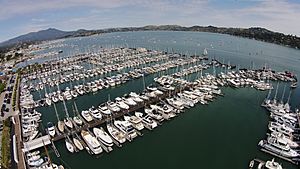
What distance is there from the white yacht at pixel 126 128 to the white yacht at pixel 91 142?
5.23m

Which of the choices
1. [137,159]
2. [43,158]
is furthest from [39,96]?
[137,159]

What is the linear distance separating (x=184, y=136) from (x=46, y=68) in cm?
7070

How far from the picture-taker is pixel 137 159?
3209 centimetres

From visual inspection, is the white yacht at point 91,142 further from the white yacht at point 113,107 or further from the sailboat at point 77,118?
the white yacht at point 113,107

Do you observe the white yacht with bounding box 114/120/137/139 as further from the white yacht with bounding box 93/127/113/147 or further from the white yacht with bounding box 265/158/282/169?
the white yacht with bounding box 265/158/282/169

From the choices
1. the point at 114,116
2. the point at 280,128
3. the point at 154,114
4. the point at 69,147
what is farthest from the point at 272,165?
the point at 69,147

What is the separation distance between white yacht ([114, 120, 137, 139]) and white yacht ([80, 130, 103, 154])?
5.23 m

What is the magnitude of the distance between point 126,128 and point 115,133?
6.94 ft

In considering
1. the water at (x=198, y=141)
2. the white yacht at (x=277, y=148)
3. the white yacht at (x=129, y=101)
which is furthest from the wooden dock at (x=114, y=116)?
the white yacht at (x=277, y=148)

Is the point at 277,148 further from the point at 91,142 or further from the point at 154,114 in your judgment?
the point at 91,142

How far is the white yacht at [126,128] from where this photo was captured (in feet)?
120

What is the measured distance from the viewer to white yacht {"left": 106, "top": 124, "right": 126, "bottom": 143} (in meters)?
35.3

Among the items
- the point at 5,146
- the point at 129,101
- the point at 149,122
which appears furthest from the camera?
the point at 129,101

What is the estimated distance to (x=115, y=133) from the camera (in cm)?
3688
